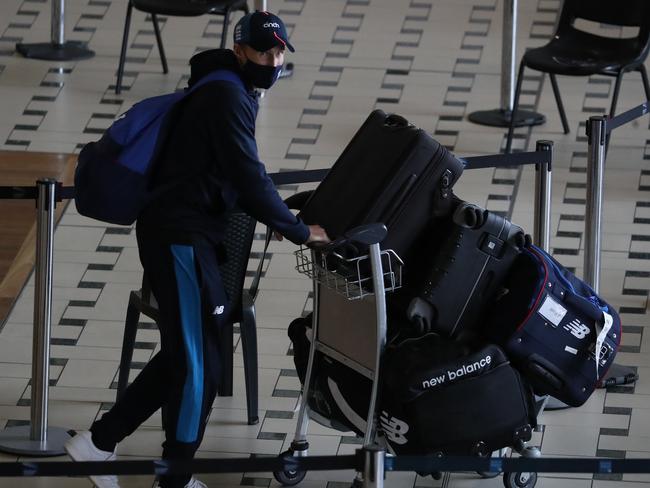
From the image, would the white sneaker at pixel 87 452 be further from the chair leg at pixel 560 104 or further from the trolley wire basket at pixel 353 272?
the chair leg at pixel 560 104

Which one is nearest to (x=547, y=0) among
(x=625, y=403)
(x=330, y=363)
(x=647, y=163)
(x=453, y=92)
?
(x=453, y=92)

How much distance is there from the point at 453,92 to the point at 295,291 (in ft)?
8.41

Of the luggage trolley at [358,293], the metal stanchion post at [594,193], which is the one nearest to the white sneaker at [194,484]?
the luggage trolley at [358,293]

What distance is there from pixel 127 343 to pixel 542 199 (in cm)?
149

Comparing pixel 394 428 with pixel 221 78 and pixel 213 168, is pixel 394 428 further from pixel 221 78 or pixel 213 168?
pixel 221 78

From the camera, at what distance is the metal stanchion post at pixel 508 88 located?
8102mm

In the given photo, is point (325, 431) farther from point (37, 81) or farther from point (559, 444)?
point (37, 81)

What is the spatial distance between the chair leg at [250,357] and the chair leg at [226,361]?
6cm

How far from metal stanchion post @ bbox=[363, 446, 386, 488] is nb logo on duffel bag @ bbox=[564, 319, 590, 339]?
1.10 m

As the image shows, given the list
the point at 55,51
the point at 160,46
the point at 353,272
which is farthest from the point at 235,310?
the point at 55,51

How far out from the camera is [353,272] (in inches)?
174

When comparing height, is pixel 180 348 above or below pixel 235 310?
above

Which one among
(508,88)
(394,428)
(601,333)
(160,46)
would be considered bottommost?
(160,46)

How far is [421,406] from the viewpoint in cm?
439
